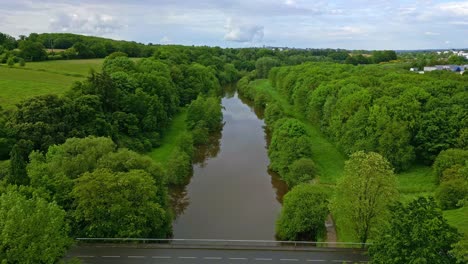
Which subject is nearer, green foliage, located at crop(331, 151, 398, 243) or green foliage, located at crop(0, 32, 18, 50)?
green foliage, located at crop(331, 151, 398, 243)

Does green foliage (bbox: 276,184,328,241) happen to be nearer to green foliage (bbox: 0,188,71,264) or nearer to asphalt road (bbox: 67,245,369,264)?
asphalt road (bbox: 67,245,369,264)

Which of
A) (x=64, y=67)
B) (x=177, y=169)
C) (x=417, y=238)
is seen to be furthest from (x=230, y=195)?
(x=64, y=67)

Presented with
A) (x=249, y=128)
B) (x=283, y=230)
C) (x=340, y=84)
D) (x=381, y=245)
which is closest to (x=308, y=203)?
(x=283, y=230)

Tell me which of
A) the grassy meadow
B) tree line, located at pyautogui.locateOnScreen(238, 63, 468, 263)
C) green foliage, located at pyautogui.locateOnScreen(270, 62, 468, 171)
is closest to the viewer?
tree line, located at pyautogui.locateOnScreen(238, 63, 468, 263)

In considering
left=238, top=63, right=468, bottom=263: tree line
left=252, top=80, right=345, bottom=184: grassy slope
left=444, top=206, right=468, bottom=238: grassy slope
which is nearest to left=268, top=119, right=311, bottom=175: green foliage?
left=238, top=63, right=468, bottom=263: tree line

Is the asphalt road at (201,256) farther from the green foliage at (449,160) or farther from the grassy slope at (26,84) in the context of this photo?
the grassy slope at (26,84)

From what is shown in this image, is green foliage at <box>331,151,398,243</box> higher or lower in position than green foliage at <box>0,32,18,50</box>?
lower

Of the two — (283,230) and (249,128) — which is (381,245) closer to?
(283,230)
